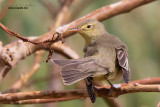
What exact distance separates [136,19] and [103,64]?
7.36 ft

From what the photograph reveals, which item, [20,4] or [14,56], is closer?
[14,56]

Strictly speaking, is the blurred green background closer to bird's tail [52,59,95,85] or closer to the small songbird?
the small songbird

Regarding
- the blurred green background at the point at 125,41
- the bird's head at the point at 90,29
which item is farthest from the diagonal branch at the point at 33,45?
the blurred green background at the point at 125,41

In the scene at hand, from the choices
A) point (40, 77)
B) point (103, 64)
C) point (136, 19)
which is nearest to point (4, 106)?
point (40, 77)

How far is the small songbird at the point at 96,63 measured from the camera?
7.28 feet

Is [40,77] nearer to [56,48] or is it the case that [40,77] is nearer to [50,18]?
[56,48]

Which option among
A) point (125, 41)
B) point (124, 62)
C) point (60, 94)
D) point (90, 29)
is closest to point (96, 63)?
point (124, 62)

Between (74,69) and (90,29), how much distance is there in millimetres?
854

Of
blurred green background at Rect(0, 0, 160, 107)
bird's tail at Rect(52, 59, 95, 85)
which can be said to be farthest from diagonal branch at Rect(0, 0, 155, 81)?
blurred green background at Rect(0, 0, 160, 107)

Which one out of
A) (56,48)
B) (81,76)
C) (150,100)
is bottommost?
(150,100)

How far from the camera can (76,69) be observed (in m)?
2.29

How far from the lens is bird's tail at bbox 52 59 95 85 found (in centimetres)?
218

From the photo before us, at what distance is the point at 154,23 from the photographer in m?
4.34

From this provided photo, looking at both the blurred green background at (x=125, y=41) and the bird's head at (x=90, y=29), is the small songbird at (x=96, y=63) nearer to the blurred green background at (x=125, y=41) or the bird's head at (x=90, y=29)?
the bird's head at (x=90, y=29)
